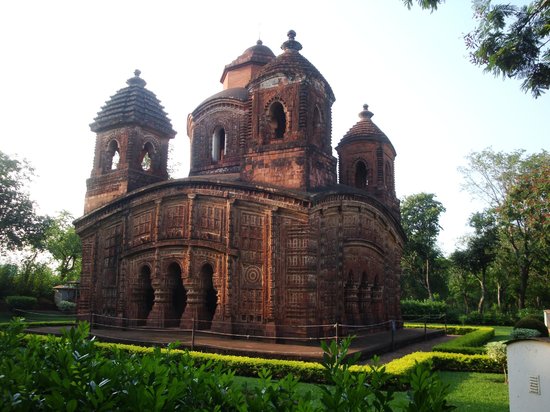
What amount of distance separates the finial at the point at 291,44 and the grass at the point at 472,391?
10.6 metres

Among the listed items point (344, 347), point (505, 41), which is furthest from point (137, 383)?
point (505, 41)

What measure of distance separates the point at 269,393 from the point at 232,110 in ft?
52.7

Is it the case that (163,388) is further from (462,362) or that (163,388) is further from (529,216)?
(529,216)

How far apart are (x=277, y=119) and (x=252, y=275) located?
5342 mm

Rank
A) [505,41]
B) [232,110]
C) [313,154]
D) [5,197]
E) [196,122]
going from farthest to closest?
1. [5,197]
2. [196,122]
3. [232,110]
4. [313,154]
5. [505,41]

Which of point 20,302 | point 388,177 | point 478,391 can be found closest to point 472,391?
point 478,391

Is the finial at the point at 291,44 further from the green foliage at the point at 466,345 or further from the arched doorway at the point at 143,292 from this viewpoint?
the green foliage at the point at 466,345

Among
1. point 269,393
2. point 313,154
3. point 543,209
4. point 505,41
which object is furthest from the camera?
point 543,209

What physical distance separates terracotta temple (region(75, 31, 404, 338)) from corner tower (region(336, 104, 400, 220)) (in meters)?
1.89

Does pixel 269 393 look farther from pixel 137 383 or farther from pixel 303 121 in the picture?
pixel 303 121

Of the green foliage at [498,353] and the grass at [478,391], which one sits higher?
the green foliage at [498,353]

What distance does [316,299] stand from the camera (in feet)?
40.8

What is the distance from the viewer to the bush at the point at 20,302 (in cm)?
2305

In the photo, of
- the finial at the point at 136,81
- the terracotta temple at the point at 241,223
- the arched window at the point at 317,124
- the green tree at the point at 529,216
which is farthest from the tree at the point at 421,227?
the finial at the point at 136,81
